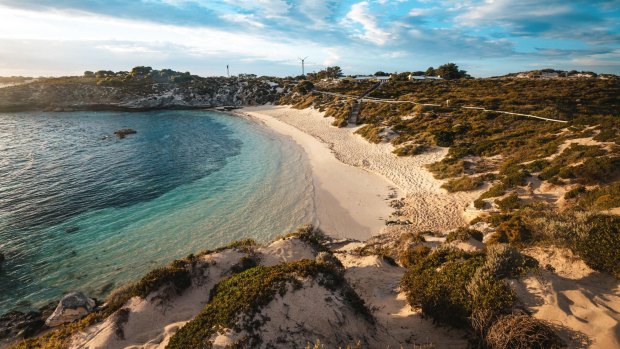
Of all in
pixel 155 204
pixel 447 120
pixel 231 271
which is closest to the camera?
pixel 231 271

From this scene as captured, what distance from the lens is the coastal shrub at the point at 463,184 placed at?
27.1m

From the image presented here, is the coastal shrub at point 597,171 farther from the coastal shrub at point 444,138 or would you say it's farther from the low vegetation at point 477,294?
the low vegetation at point 477,294

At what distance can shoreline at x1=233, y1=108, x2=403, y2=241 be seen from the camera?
23.5 m

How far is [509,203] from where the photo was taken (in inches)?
864

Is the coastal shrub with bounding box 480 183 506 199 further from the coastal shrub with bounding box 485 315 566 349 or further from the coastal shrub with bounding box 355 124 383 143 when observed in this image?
the coastal shrub with bounding box 355 124 383 143

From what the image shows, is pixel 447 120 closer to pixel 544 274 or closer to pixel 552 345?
pixel 544 274

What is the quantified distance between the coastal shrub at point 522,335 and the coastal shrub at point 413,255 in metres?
8.03

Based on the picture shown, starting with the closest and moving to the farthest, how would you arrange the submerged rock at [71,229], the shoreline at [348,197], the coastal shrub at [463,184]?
1. the submerged rock at [71,229]
2. the shoreline at [348,197]
3. the coastal shrub at [463,184]

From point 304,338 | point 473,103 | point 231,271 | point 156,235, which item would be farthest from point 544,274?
point 473,103

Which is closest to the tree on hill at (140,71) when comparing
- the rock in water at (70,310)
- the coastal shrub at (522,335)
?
the rock in water at (70,310)

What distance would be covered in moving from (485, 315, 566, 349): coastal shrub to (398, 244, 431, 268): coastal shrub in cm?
803

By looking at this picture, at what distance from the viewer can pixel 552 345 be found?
24.5 ft

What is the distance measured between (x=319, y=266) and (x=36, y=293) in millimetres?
16913

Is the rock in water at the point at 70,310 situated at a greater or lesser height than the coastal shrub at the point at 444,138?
lesser
